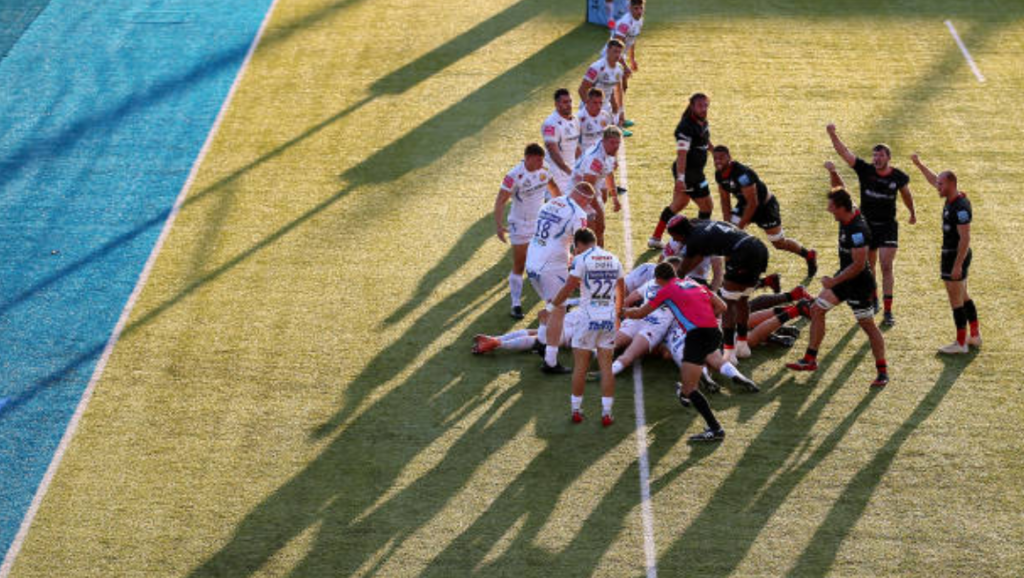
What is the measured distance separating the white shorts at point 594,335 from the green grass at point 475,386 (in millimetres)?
854

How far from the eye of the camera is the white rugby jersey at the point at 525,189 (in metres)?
13.5

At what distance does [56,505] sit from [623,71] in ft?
34.6

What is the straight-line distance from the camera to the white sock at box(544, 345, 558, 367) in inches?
498

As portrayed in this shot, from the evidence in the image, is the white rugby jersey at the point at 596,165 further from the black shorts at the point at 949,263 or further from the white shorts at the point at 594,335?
the black shorts at the point at 949,263

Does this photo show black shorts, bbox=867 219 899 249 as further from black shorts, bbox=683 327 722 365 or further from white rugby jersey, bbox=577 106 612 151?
white rugby jersey, bbox=577 106 612 151

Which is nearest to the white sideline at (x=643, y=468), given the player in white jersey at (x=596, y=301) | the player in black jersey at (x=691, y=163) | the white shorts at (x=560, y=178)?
the player in white jersey at (x=596, y=301)

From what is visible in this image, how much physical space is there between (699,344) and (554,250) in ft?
6.54

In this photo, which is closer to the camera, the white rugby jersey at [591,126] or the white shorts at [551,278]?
the white shorts at [551,278]

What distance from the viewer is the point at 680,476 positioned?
36.7 ft

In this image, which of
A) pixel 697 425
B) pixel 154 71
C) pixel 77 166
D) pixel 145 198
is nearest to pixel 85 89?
pixel 154 71

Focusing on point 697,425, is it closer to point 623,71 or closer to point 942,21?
point 623,71

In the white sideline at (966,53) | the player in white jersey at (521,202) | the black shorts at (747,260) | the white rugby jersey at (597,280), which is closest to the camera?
the white rugby jersey at (597,280)

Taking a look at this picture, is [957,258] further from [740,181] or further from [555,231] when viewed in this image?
[555,231]

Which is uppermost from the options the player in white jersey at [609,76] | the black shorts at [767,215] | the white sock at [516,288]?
the player in white jersey at [609,76]
